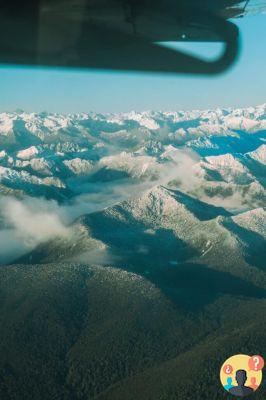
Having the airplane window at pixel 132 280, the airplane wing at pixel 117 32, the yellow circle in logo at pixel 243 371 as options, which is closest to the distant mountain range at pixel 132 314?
the airplane window at pixel 132 280

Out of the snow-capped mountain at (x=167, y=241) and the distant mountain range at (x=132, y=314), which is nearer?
the distant mountain range at (x=132, y=314)

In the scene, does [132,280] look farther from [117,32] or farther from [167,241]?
[117,32]

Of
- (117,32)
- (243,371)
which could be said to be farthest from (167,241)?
(117,32)

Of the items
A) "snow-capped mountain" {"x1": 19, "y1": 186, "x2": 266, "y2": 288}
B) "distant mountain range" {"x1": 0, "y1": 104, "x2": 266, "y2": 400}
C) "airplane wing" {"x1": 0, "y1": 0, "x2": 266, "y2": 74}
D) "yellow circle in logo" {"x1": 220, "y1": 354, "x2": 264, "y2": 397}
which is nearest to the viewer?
"airplane wing" {"x1": 0, "y1": 0, "x2": 266, "y2": 74}

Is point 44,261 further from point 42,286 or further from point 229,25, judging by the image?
point 229,25

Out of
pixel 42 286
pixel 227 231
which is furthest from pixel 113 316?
pixel 227 231

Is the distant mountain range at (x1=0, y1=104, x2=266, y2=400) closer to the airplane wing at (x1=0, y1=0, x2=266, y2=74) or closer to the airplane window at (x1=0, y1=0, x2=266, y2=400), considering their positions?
the airplane window at (x1=0, y1=0, x2=266, y2=400)

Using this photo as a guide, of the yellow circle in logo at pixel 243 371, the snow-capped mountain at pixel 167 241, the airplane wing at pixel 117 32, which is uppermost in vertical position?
the airplane wing at pixel 117 32

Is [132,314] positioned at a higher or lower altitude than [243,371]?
lower

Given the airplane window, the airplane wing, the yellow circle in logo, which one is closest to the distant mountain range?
the airplane window

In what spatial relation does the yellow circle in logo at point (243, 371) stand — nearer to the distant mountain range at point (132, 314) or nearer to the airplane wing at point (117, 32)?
the airplane wing at point (117, 32)

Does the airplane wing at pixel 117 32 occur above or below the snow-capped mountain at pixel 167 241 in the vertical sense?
above

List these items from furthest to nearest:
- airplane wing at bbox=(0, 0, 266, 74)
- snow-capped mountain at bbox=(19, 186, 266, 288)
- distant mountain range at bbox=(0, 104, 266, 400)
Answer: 1. snow-capped mountain at bbox=(19, 186, 266, 288)
2. distant mountain range at bbox=(0, 104, 266, 400)
3. airplane wing at bbox=(0, 0, 266, 74)
